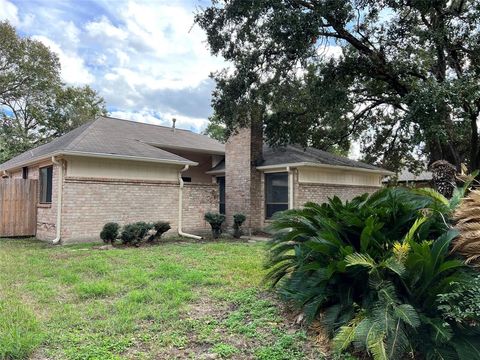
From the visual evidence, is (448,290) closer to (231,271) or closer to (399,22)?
(231,271)

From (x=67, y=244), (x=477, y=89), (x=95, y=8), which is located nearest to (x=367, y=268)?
(x=477, y=89)

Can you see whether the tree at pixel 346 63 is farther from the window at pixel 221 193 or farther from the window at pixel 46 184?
the window at pixel 46 184

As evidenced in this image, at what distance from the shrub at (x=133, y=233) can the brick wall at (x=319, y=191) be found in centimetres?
570

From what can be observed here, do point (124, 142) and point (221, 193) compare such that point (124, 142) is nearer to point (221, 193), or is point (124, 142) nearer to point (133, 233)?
point (133, 233)

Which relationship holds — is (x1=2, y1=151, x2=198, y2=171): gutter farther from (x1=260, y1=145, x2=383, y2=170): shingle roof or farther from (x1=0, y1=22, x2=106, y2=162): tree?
(x1=0, y1=22, x2=106, y2=162): tree

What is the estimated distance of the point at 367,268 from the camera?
3.64 m

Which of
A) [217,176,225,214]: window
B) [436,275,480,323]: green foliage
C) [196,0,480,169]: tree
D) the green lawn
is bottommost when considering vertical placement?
the green lawn

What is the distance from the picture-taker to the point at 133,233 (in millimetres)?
10602

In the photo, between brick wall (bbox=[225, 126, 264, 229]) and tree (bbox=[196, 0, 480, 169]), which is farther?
brick wall (bbox=[225, 126, 264, 229])

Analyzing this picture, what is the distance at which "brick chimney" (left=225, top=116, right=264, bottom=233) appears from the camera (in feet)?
47.2

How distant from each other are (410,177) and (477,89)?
Result: 2189 cm

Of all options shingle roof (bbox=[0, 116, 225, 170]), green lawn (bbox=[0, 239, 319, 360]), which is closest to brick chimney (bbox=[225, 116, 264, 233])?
shingle roof (bbox=[0, 116, 225, 170])

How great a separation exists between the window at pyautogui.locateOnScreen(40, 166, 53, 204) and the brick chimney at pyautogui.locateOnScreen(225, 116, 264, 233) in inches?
260

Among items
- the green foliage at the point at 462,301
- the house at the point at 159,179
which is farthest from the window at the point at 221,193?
the green foliage at the point at 462,301
